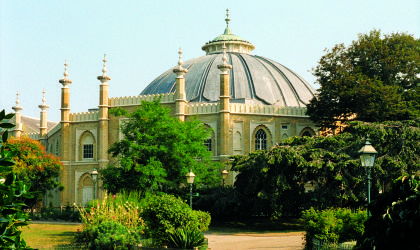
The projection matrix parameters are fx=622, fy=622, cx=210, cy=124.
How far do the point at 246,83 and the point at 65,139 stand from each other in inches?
707

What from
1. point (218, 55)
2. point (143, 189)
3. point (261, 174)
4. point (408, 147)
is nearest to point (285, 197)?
point (261, 174)

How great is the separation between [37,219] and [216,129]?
16.0m

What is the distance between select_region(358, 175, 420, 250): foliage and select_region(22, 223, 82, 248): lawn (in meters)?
20.7

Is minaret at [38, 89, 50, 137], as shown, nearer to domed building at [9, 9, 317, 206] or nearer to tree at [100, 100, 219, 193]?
domed building at [9, 9, 317, 206]

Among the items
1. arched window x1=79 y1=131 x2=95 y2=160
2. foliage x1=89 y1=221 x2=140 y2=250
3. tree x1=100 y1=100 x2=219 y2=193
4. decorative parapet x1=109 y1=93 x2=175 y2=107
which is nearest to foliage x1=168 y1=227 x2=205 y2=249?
foliage x1=89 y1=221 x2=140 y2=250

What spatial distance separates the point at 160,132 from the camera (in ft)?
138

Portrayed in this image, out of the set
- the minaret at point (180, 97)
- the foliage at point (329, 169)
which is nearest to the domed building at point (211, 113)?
the minaret at point (180, 97)

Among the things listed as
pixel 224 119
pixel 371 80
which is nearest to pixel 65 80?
pixel 224 119

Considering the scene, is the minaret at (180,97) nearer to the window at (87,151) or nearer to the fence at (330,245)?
the window at (87,151)

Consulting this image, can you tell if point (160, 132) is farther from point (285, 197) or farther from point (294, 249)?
point (294, 249)

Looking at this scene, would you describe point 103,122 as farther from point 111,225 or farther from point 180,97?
point 111,225

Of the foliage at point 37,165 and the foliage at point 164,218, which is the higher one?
the foliage at point 37,165

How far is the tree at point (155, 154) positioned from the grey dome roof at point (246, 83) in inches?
577

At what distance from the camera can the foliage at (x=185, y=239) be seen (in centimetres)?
2352
